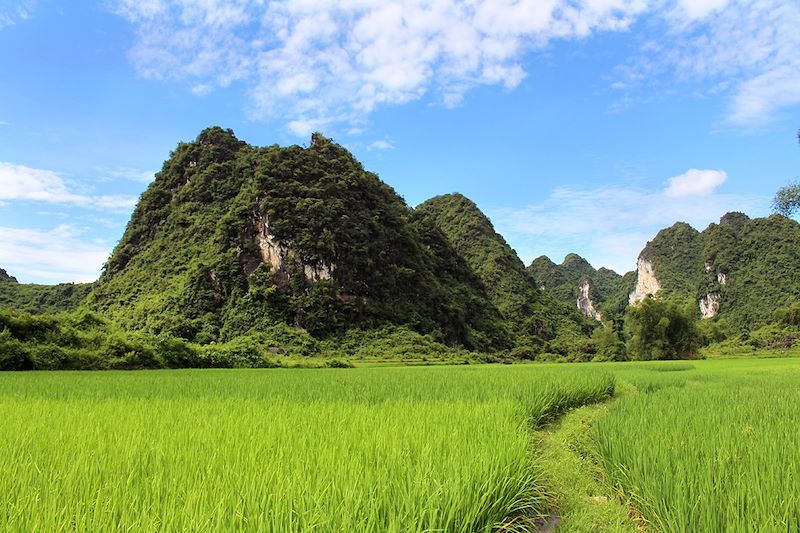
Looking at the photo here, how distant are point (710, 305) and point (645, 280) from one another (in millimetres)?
25938

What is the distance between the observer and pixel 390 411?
14.1 ft

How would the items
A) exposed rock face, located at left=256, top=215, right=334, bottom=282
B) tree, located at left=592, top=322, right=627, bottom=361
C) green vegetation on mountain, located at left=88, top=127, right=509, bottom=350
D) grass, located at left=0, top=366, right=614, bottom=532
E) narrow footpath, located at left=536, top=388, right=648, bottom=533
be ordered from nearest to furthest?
grass, located at left=0, top=366, right=614, bottom=532
narrow footpath, located at left=536, top=388, right=648, bottom=533
tree, located at left=592, top=322, right=627, bottom=361
green vegetation on mountain, located at left=88, top=127, right=509, bottom=350
exposed rock face, located at left=256, top=215, right=334, bottom=282

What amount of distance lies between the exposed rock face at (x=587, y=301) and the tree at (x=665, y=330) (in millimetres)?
64732

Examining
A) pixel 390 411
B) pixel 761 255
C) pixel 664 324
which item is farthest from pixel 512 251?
pixel 390 411

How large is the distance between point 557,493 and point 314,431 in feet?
5.47

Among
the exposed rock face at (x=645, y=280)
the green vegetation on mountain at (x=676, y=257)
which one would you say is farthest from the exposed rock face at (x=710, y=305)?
the exposed rock face at (x=645, y=280)

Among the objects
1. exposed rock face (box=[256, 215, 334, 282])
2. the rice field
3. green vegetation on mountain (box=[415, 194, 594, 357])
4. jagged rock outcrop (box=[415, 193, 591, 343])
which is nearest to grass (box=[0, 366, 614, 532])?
the rice field

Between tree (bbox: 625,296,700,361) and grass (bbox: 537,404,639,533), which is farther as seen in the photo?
tree (bbox: 625,296,700,361)

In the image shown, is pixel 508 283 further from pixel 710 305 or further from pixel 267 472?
pixel 267 472

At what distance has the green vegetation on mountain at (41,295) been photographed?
49391 mm

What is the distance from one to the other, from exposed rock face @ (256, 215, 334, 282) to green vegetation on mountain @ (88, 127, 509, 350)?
3.5 inches

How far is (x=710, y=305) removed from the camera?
68.5 metres

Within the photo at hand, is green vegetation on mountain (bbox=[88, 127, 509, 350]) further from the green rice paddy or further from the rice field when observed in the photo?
the rice field

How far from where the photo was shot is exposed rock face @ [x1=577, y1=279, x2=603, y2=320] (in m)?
97.7
